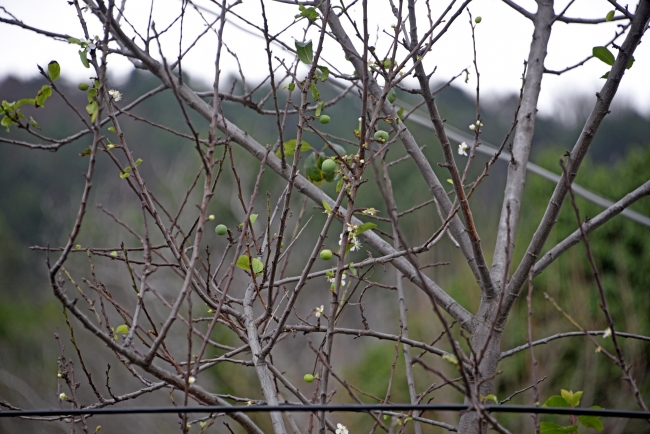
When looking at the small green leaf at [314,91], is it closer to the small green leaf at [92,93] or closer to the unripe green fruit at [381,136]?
the unripe green fruit at [381,136]

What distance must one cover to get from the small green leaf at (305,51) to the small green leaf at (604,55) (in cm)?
78

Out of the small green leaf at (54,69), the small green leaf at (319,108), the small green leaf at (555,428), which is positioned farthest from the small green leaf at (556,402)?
the small green leaf at (54,69)

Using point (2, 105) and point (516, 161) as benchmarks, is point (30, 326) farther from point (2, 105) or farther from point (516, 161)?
point (516, 161)

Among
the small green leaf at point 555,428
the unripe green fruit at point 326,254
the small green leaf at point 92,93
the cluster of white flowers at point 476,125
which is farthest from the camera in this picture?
the cluster of white flowers at point 476,125

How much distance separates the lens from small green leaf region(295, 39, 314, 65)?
4.64ft

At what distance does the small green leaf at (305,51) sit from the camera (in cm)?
141

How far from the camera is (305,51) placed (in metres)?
1.43

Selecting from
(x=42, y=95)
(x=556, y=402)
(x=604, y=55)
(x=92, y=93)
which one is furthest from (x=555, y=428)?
(x=42, y=95)

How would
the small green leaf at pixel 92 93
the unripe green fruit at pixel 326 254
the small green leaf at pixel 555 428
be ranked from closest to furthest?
the small green leaf at pixel 555 428, the unripe green fruit at pixel 326 254, the small green leaf at pixel 92 93

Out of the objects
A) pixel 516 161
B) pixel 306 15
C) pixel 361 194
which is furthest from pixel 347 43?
pixel 361 194

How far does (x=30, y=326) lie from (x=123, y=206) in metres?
2.90

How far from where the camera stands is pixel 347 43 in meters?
1.65

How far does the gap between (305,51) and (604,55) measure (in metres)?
0.82

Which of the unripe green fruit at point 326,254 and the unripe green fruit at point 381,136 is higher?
the unripe green fruit at point 381,136
